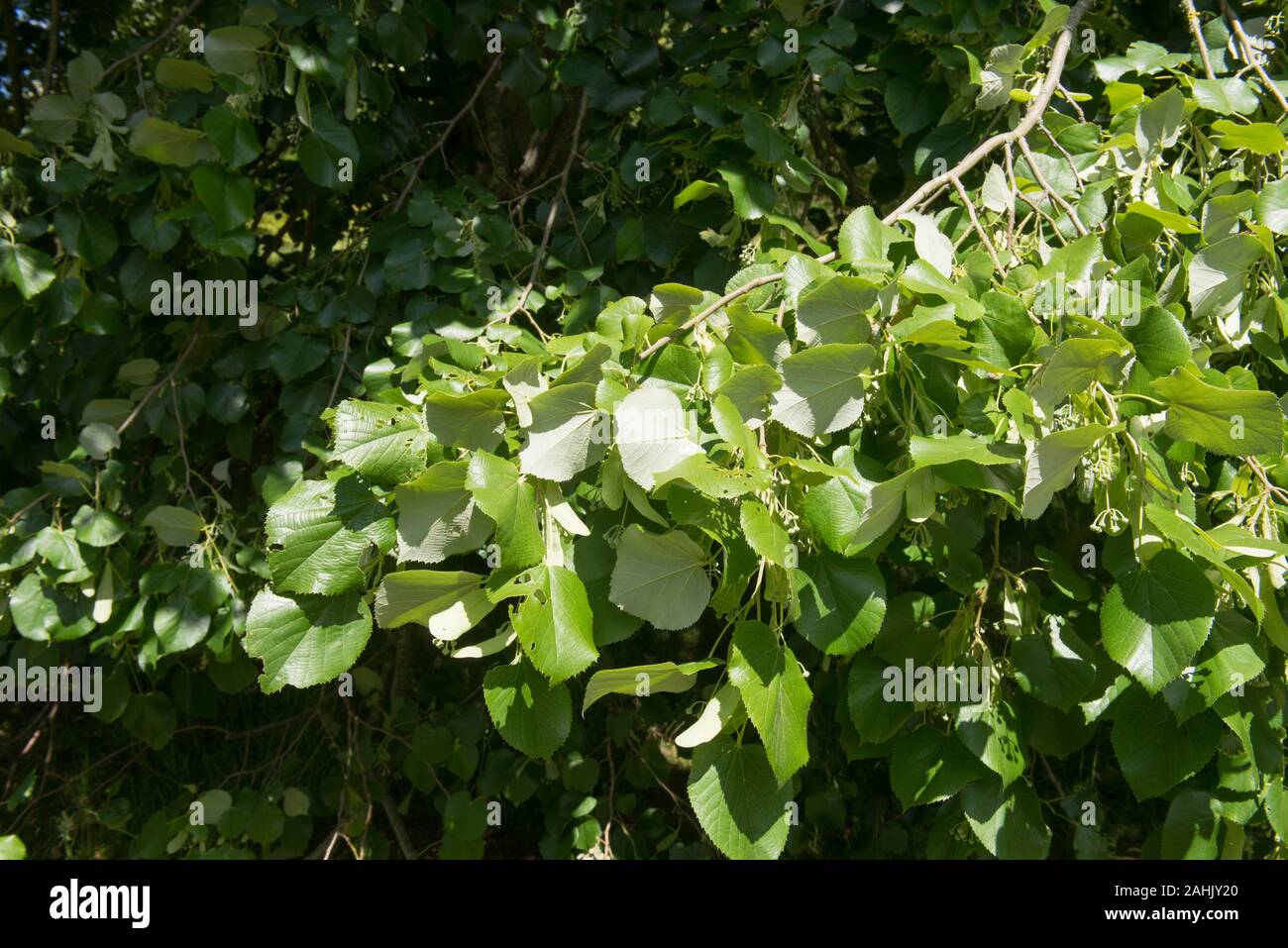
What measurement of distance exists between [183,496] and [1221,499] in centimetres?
182

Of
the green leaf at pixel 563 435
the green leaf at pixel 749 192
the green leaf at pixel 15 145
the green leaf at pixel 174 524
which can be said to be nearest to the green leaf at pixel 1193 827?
the green leaf at pixel 563 435

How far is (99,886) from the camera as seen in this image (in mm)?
1573

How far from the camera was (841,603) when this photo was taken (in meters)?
1.02

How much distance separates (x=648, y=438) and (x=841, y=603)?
283 millimetres

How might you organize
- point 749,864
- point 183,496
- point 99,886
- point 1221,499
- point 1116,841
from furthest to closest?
1. point 1116,841
2. point 183,496
3. point 99,886
4. point 1221,499
5. point 749,864

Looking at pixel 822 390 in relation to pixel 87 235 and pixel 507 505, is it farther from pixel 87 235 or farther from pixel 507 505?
pixel 87 235

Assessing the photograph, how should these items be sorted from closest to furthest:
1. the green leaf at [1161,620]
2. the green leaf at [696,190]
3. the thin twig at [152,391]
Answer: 1. the green leaf at [1161,620]
2. the green leaf at [696,190]
3. the thin twig at [152,391]

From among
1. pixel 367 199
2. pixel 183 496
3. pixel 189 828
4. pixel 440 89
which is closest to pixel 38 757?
pixel 189 828

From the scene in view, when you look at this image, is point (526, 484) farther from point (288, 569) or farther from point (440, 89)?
point (440, 89)

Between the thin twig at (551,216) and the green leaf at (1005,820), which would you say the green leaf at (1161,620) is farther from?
the thin twig at (551,216)

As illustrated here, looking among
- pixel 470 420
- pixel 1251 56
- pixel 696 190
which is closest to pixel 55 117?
pixel 696 190

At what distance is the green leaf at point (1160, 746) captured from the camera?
43.9 inches

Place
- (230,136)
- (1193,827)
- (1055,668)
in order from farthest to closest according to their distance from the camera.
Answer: (230,136) → (1193,827) → (1055,668)

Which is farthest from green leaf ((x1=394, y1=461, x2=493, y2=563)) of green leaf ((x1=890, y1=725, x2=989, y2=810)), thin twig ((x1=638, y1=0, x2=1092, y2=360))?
green leaf ((x1=890, y1=725, x2=989, y2=810))
